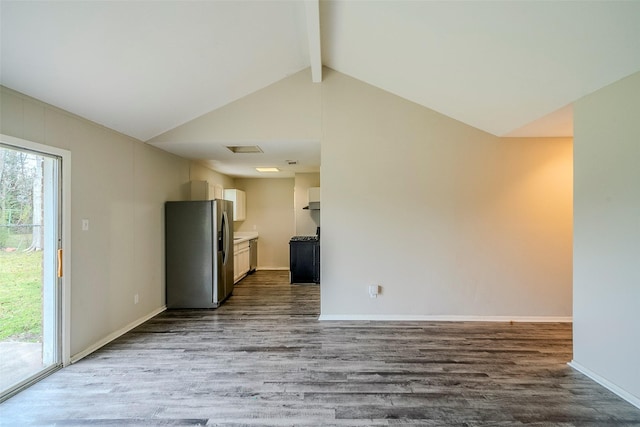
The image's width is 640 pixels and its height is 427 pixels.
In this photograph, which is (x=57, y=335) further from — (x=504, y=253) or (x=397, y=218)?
(x=504, y=253)

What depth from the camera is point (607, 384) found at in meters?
2.34

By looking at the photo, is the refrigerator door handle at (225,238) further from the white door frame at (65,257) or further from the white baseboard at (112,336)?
the white door frame at (65,257)

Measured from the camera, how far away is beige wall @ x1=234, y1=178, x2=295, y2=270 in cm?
734

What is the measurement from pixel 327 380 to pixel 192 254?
2835 millimetres

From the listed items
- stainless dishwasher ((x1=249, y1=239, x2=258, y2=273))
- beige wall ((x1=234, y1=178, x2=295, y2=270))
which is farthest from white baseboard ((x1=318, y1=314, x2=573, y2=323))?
beige wall ((x1=234, y1=178, x2=295, y2=270))

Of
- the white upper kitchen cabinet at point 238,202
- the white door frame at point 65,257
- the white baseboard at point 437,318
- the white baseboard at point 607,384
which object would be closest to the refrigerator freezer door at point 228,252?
the white upper kitchen cabinet at point 238,202

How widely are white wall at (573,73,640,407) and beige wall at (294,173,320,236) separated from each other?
4.83m

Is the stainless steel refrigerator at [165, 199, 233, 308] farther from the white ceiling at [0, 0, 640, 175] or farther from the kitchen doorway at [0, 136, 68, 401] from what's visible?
the kitchen doorway at [0, 136, 68, 401]

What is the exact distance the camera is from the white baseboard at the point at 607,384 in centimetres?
214

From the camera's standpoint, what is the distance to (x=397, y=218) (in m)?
3.85

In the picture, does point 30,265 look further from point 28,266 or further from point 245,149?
point 245,149

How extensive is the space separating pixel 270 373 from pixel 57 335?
196 centimetres

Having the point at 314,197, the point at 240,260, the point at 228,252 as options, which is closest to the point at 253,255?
the point at 240,260

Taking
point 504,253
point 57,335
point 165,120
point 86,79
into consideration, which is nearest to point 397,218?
point 504,253
